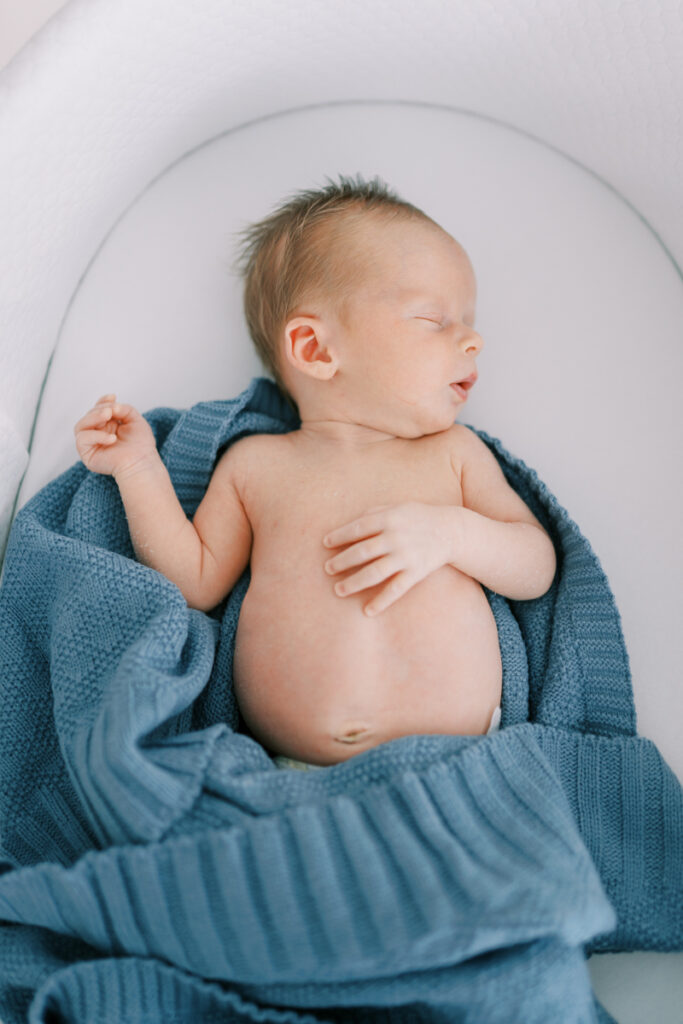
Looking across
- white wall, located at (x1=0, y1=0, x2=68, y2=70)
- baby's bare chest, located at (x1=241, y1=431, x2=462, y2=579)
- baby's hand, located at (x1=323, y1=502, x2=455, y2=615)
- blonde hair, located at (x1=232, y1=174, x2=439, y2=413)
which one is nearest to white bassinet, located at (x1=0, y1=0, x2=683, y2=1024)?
blonde hair, located at (x1=232, y1=174, x2=439, y2=413)

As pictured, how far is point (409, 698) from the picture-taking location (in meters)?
0.95

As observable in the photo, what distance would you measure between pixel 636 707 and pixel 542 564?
22cm

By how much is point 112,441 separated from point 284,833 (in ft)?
1.76

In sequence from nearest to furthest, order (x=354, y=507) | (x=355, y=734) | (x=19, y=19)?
(x=355, y=734), (x=354, y=507), (x=19, y=19)

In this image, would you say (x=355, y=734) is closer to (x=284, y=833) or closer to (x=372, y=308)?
(x=284, y=833)

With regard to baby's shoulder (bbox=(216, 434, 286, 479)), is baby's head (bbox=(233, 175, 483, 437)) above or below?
above

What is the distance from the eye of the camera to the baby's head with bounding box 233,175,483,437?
3.53 ft

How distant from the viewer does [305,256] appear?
1132 millimetres

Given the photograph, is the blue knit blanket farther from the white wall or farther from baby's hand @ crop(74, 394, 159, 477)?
the white wall

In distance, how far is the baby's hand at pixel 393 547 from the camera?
3.11 feet

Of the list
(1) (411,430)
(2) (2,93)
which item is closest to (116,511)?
(1) (411,430)

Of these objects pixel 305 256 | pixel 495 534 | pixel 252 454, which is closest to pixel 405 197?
pixel 305 256

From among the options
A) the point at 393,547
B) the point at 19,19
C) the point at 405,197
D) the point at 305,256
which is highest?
the point at 19,19

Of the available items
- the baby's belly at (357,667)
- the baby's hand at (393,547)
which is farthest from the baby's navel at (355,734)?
the baby's hand at (393,547)
